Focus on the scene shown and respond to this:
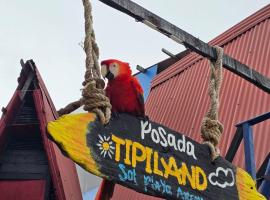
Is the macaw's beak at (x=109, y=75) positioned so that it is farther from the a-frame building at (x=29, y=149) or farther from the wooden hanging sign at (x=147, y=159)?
the a-frame building at (x=29, y=149)

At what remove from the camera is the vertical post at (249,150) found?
367 cm

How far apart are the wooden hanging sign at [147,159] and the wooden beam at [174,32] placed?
0.71 metres

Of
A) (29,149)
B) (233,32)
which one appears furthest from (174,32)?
(233,32)

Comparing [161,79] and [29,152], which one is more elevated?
[161,79]

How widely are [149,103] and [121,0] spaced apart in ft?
23.7

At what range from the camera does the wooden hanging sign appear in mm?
2195

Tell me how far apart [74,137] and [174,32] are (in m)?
1.24

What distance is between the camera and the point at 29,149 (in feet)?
18.2

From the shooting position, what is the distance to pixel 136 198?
25.8 ft

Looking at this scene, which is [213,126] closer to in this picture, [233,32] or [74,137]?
[74,137]

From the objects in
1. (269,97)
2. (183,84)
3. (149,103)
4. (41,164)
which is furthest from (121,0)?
(149,103)

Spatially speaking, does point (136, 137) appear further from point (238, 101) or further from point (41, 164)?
point (238, 101)

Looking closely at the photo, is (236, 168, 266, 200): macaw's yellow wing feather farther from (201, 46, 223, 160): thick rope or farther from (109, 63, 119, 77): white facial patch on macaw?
(109, 63, 119, 77): white facial patch on macaw

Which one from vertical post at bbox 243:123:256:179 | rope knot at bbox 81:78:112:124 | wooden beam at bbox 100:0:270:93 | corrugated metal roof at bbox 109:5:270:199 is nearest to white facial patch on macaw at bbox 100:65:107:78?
wooden beam at bbox 100:0:270:93
